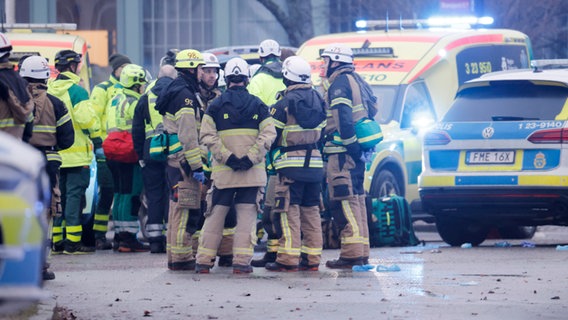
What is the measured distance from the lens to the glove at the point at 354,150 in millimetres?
12406

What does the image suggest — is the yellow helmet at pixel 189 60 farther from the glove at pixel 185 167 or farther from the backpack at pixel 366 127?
the backpack at pixel 366 127

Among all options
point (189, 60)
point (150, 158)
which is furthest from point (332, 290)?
point (150, 158)

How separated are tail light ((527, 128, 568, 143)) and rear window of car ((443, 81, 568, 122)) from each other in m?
0.20

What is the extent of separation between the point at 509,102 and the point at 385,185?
229 centimetres

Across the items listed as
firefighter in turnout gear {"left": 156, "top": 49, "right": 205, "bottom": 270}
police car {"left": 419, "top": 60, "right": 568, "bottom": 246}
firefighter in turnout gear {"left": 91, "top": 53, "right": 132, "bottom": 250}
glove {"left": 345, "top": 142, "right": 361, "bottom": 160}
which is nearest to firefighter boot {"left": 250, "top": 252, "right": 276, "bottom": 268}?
firefighter in turnout gear {"left": 156, "top": 49, "right": 205, "bottom": 270}

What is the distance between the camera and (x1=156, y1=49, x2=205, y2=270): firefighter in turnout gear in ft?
39.3

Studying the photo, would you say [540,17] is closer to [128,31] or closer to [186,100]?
[128,31]

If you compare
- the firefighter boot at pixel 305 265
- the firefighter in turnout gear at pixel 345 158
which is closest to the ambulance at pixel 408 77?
the firefighter in turnout gear at pixel 345 158

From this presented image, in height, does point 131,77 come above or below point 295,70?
below

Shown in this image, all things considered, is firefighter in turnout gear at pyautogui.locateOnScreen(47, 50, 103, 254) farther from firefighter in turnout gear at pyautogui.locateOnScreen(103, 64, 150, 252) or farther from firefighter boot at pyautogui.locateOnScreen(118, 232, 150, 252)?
firefighter boot at pyautogui.locateOnScreen(118, 232, 150, 252)

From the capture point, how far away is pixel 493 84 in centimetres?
1445

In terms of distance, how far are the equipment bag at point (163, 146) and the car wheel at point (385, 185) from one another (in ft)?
11.5

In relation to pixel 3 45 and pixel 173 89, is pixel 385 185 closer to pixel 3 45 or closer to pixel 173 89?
pixel 173 89

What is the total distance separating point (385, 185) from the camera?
1606 centimetres
